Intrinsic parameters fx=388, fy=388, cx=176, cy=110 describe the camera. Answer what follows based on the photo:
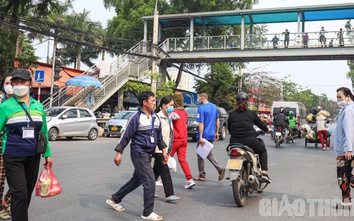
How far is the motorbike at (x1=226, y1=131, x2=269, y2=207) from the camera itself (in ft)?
18.8

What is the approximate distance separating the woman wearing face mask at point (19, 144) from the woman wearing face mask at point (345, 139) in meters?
4.15

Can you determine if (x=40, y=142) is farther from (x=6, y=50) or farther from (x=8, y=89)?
(x=6, y=50)

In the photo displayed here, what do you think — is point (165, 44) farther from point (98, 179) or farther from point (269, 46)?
point (98, 179)

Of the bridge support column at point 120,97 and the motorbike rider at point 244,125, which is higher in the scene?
the bridge support column at point 120,97

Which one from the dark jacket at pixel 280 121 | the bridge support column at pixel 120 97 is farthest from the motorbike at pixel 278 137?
the bridge support column at pixel 120 97

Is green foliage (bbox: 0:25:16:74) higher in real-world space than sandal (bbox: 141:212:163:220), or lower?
higher

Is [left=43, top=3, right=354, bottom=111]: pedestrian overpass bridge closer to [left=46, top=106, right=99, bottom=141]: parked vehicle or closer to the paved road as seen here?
[left=46, top=106, right=99, bottom=141]: parked vehicle

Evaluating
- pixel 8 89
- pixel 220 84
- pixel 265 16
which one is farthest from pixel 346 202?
pixel 220 84

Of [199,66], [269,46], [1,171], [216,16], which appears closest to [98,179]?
[1,171]

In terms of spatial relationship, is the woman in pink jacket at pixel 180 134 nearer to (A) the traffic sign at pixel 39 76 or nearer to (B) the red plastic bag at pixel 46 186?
(B) the red plastic bag at pixel 46 186

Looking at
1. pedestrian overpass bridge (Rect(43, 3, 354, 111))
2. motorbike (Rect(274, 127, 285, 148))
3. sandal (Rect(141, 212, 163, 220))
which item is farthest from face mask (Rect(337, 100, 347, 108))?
pedestrian overpass bridge (Rect(43, 3, 354, 111))

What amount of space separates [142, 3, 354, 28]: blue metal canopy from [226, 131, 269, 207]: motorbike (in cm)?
2536

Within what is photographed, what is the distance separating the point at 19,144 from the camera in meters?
3.97

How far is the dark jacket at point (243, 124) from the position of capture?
6.29 m
